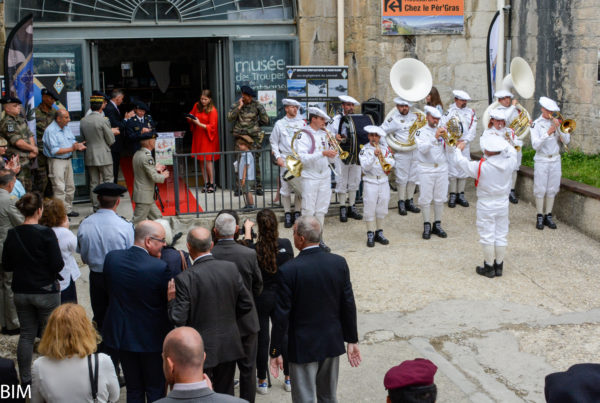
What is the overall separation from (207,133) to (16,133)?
10.8ft

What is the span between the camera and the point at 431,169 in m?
10.8

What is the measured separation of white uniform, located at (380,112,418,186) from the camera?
37.4ft

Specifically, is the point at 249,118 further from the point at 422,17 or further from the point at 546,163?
the point at 546,163

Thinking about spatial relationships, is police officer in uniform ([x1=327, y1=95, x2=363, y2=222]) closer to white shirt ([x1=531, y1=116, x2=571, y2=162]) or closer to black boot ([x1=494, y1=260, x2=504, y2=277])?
white shirt ([x1=531, y1=116, x2=571, y2=162])

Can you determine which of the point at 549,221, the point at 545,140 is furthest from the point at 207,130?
the point at 549,221

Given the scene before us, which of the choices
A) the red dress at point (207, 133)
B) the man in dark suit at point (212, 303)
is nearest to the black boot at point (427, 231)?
the red dress at point (207, 133)

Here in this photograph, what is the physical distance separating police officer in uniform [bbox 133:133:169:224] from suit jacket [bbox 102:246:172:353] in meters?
4.11

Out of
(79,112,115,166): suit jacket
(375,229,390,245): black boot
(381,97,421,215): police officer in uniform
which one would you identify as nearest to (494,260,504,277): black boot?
(375,229,390,245): black boot

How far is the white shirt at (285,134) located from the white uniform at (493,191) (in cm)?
Result: 263

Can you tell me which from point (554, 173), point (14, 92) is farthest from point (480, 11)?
point (14, 92)

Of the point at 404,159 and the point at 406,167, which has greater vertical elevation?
the point at 404,159

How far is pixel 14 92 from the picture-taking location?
1032 cm

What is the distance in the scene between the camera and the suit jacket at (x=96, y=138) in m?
11.3

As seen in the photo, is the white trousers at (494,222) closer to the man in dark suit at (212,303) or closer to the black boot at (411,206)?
the black boot at (411,206)
